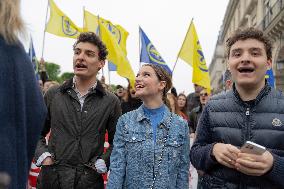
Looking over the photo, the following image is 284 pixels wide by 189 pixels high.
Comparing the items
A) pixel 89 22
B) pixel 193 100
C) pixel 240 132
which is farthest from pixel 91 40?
pixel 89 22

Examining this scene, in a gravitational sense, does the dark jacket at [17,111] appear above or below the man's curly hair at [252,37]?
below

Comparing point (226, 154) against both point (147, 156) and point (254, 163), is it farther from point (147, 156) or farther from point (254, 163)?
point (147, 156)

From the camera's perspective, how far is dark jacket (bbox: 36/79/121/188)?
3268mm

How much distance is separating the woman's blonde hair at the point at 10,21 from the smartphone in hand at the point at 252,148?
1216 mm

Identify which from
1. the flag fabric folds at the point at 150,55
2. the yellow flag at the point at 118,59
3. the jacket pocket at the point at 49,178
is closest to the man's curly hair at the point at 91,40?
the jacket pocket at the point at 49,178

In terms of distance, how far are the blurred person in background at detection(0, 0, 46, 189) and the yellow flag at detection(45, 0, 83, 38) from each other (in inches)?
305

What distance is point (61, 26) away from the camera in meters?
9.42

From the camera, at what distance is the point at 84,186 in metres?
3.25

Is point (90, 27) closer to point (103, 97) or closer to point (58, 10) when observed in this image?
point (58, 10)

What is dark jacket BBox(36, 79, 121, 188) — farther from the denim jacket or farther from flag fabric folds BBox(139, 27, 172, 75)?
flag fabric folds BBox(139, 27, 172, 75)

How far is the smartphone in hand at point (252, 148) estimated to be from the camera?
204 centimetres

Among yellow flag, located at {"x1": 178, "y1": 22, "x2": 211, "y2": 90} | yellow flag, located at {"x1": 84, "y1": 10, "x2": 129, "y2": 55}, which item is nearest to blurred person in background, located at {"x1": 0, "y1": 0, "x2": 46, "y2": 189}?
yellow flag, located at {"x1": 178, "y1": 22, "x2": 211, "y2": 90}

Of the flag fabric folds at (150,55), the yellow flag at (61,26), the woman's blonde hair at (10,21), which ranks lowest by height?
the woman's blonde hair at (10,21)

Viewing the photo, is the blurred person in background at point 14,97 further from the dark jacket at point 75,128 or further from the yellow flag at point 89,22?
the yellow flag at point 89,22
